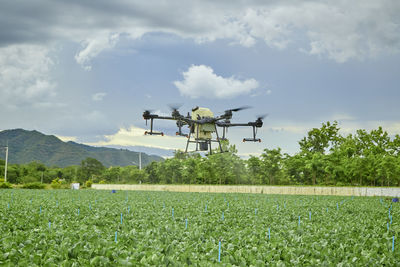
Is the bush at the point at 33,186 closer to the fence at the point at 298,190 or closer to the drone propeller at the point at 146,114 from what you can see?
the fence at the point at 298,190

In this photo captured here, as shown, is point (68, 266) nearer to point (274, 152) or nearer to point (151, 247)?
point (151, 247)

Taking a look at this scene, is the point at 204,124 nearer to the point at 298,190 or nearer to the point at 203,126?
the point at 203,126

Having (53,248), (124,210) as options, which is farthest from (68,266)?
(124,210)

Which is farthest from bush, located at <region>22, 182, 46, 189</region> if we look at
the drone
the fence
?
the drone

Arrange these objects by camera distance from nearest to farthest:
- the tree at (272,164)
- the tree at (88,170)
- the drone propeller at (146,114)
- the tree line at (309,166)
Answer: the drone propeller at (146,114)
the tree line at (309,166)
the tree at (272,164)
the tree at (88,170)

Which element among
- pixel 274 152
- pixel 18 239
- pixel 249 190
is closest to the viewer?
pixel 18 239

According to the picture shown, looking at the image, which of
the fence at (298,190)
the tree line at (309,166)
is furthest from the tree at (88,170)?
the fence at (298,190)
